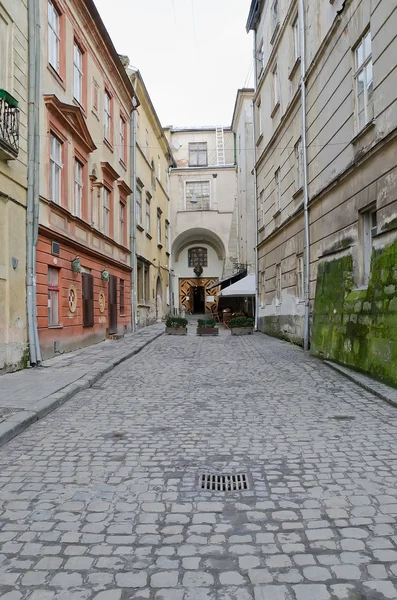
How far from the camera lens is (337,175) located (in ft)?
33.1

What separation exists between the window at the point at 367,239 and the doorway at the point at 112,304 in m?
9.94

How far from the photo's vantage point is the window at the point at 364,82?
8.78 m

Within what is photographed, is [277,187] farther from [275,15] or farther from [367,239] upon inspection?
[367,239]

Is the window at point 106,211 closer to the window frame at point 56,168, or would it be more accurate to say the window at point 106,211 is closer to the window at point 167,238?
the window frame at point 56,168

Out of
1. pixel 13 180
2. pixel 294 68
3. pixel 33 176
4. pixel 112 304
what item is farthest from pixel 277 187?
pixel 13 180

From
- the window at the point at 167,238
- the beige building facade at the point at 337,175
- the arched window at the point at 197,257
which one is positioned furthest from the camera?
the arched window at the point at 197,257

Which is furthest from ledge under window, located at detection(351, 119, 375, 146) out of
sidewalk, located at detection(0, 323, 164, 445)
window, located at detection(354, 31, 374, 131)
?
sidewalk, located at detection(0, 323, 164, 445)

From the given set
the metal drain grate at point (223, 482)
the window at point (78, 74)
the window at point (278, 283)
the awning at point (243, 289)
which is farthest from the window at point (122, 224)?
the metal drain grate at point (223, 482)

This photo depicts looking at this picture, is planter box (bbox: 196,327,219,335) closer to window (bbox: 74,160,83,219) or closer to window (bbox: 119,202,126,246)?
window (bbox: 119,202,126,246)

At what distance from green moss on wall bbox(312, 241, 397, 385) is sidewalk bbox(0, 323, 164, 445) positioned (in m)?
4.56

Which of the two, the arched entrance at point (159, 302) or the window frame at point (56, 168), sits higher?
the window frame at point (56, 168)

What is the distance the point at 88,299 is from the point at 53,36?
6877 mm

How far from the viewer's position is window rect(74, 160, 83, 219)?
44.4ft

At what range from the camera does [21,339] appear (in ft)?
31.1
